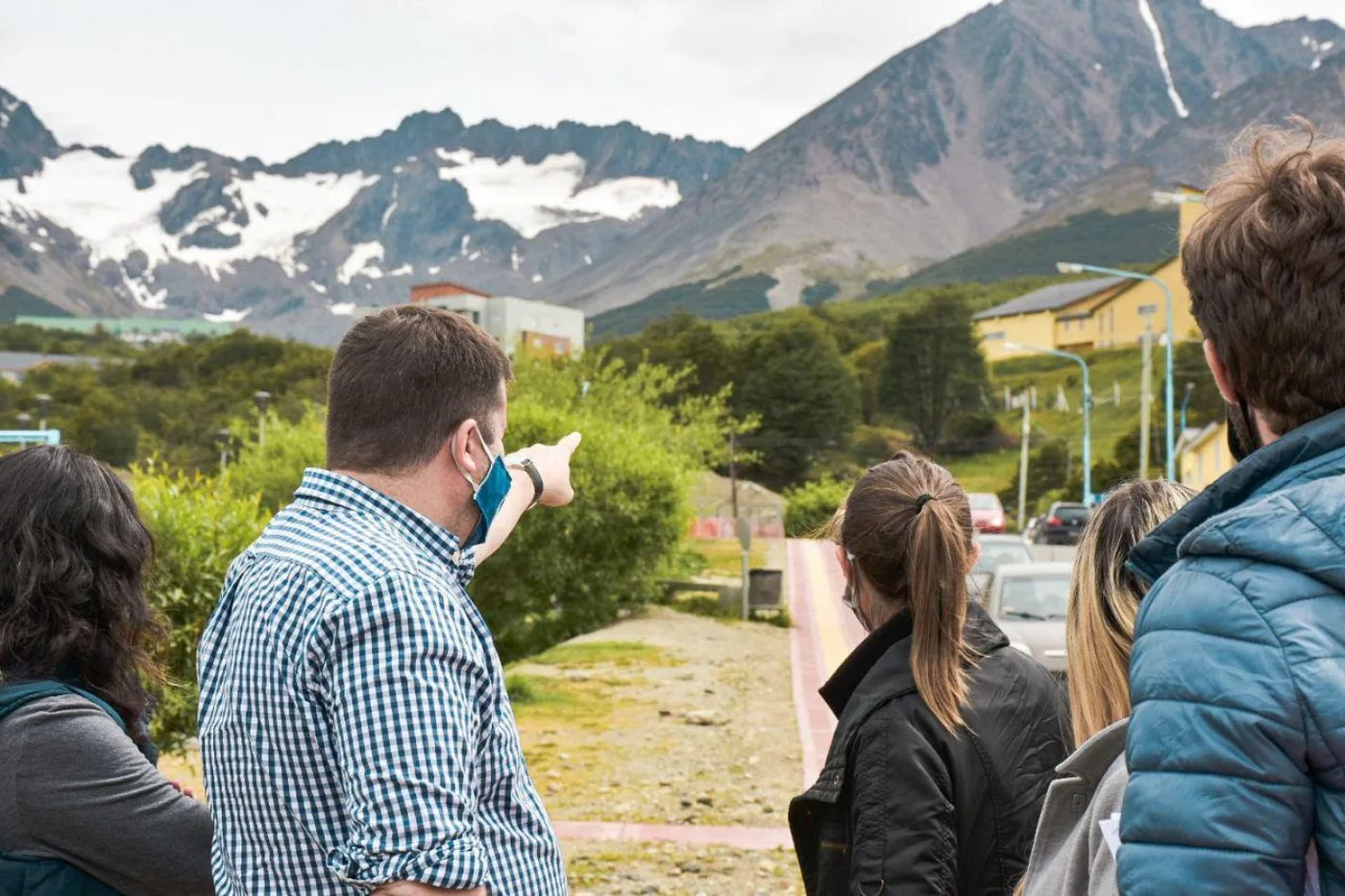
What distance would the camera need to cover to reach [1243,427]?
1755mm

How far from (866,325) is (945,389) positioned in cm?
3991

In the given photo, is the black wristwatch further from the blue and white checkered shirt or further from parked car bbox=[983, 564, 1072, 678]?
parked car bbox=[983, 564, 1072, 678]

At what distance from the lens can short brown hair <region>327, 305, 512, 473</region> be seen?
2.22m

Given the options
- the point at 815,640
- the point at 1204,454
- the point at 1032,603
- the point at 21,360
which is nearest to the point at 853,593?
the point at 1032,603

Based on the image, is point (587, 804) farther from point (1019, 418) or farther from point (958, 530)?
point (1019, 418)

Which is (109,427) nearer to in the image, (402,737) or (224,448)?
(224,448)

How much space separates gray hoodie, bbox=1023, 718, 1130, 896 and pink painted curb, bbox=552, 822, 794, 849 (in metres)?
6.89

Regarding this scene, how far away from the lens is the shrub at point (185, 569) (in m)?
8.73

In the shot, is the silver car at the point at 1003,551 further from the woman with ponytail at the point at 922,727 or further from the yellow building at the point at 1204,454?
the yellow building at the point at 1204,454

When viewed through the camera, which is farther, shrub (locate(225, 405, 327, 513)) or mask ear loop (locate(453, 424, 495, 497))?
shrub (locate(225, 405, 327, 513))

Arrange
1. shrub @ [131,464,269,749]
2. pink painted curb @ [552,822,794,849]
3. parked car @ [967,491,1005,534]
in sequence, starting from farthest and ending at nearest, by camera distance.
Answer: parked car @ [967,491,1005,534], pink painted curb @ [552,822,794,849], shrub @ [131,464,269,749]

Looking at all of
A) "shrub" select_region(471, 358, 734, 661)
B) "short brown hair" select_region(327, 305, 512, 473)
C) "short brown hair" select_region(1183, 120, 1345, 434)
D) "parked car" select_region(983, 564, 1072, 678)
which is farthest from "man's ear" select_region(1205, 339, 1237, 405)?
"shrub" select_region(471, 358, 734, 661)

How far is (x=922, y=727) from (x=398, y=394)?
1388mm

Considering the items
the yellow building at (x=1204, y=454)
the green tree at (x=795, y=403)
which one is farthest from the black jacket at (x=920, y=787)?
the green tree at (x=795, y=403)
